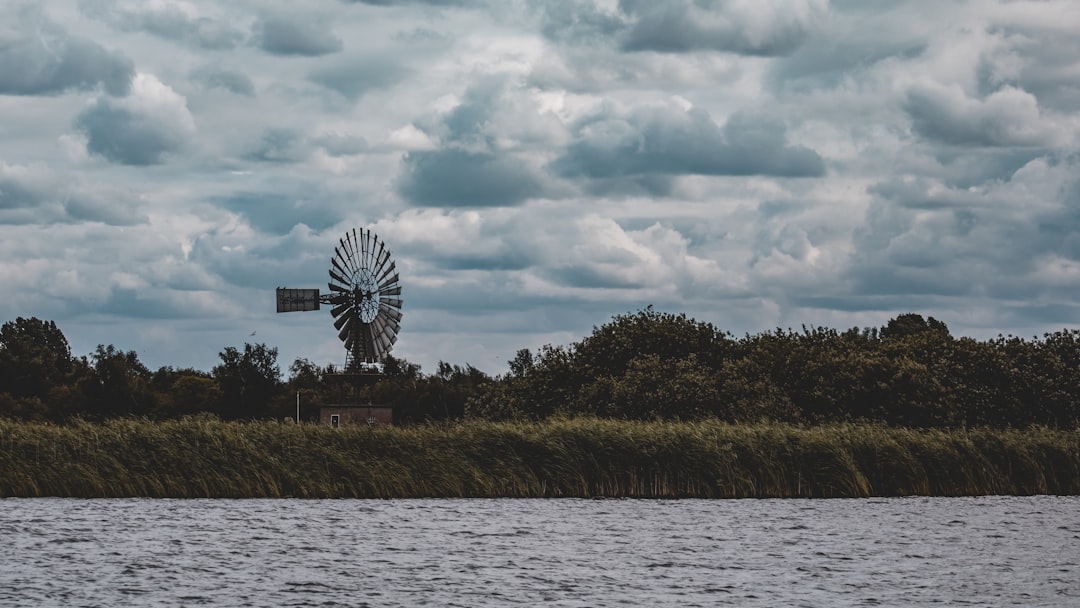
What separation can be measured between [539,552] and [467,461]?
12.9 meters

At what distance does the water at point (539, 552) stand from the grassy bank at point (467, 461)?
1.00 meters

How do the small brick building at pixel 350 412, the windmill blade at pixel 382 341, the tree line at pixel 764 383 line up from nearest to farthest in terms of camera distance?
the tree line at pixel 764 383
the small brick building at pixel 350 412
the windmill blade at pixel 382 341

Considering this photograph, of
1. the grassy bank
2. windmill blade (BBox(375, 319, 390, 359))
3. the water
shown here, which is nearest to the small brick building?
windmill blade (BBox(375, 319, 390, 359))

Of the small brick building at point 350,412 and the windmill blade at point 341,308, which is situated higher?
the windmill blade at point 341,308

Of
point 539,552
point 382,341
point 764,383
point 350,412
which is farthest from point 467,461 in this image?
point 350,412

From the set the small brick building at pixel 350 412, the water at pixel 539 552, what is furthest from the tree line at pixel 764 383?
the water at pixel 539 552

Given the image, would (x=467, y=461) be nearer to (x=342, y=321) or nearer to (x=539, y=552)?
(x=539, y=552)

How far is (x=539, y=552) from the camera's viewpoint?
1372 inches

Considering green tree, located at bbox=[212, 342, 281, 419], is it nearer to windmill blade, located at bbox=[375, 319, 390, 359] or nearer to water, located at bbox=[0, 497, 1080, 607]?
windmill blade, located at bbox=[375, 319, 390, 359]

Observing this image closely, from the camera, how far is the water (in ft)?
91.3

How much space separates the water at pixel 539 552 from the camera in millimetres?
27828

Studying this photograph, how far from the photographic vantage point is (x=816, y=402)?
70.1 meters

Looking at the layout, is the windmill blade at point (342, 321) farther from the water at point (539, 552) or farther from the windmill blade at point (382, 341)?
the water at point (539, 552)

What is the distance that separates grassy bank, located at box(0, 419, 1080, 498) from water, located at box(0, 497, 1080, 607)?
3.29 ft
